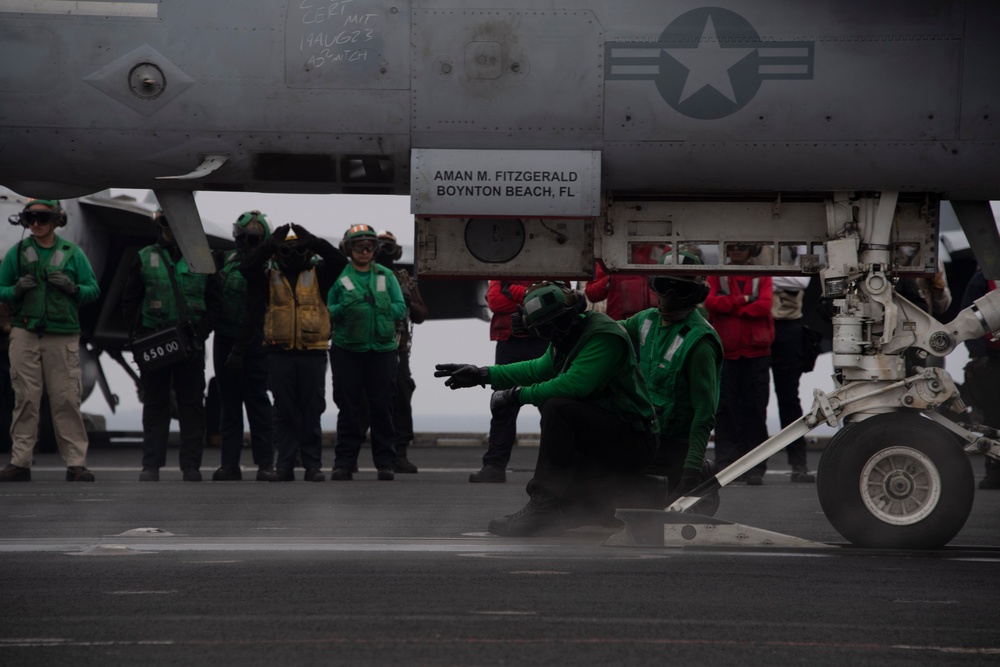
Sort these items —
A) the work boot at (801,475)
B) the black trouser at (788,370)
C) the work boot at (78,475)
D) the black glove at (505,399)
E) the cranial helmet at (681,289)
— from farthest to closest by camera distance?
the black trouser at (788,370), the work boot at (801,475), the work boot at (78,475), the cranial helmet at (681,289), the black glove at (505,399)

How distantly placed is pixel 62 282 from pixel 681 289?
5.56 meters

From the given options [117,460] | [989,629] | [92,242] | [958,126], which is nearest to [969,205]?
[958,126]

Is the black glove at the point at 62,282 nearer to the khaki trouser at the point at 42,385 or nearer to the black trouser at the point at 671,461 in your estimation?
the khaki trouser at the point at 42,385

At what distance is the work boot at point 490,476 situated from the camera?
10.4 m

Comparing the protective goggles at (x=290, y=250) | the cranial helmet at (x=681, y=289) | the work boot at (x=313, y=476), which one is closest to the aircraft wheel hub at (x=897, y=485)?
the cranial helmet at (x=681, y=289)

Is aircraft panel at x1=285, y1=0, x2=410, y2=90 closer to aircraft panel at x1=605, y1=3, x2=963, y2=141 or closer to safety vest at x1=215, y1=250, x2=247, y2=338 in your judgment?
aircraft panel at x1=605, y1=3, x2=963, y2=141

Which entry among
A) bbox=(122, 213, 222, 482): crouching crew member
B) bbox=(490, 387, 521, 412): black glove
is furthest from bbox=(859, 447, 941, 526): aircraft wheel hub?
bbox=(122, 213, 222, 482): crouching crew member

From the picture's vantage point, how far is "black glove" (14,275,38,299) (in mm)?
10188

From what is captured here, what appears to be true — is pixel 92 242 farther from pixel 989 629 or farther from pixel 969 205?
pixel 989 629

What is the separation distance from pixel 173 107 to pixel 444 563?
276 cm

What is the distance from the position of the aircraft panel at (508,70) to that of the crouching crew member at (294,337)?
406 cm

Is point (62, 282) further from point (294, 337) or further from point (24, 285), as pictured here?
point (294, 337)

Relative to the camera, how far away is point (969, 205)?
23.2ft

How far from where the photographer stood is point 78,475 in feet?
33.9
